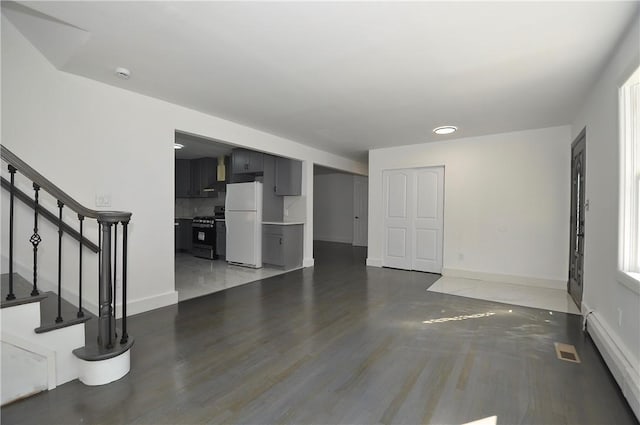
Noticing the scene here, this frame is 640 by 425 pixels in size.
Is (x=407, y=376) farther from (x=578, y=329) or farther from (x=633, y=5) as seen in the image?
(x=633, y=5)

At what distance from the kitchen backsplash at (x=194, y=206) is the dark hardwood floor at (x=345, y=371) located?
458cm

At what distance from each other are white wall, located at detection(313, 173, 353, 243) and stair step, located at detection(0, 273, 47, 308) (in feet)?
25.9

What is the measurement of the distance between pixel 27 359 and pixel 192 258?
4.96 m

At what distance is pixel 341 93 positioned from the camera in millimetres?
3062

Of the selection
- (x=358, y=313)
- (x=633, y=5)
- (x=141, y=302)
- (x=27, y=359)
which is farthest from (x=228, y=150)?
(x=633, y=5)

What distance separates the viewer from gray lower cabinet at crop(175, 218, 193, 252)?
7.19 m

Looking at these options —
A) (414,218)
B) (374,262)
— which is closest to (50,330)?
(374,262)

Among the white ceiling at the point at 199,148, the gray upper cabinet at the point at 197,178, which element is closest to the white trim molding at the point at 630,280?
the white ceiling at the point at 199,148

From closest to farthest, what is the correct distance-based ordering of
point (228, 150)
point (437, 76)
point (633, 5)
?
point (633, 5), point (437, 76), point (228, 150)

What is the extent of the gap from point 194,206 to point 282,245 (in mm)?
3745

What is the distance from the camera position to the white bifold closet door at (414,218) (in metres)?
5.35

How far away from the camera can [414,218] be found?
18.2 feet

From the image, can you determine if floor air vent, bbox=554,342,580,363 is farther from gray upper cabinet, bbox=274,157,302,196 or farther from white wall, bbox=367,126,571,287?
gray upper cabinet, bbox=274,157,302,196

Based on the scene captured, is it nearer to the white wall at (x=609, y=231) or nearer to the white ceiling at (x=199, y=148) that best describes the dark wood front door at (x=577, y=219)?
the white wall at (x=609, y=231)
